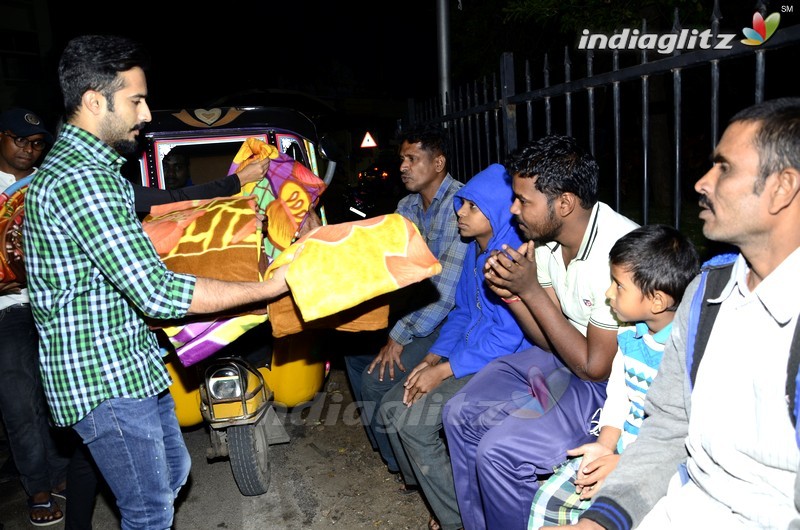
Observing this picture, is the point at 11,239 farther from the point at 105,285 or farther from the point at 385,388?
the point at 385,388

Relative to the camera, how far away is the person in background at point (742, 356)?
5.16 feet

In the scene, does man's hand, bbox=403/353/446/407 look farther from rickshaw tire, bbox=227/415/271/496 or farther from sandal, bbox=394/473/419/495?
rickshaw tire, bbox=227/415/271/496

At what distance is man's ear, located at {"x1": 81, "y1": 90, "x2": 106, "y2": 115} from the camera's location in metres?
2.15

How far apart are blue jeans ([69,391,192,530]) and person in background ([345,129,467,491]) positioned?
1537 mm

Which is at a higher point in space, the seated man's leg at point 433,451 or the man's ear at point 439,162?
the man's ear at point 439,162

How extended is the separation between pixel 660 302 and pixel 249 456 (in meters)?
2.53

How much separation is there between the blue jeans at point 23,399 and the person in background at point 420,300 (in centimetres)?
196

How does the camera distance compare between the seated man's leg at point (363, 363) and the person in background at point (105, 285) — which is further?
the seated man's leg at point (363, 363)

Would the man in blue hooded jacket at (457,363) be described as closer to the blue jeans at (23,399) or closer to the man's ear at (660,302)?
the man's ear at (660,302)

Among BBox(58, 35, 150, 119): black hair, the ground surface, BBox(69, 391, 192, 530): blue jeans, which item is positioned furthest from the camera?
the ground surface

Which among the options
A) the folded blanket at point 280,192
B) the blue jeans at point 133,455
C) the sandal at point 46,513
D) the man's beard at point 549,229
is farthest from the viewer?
the sandal at point 46,513

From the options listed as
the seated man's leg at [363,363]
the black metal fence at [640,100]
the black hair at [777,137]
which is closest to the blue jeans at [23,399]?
the seated man's leg at [363,363]

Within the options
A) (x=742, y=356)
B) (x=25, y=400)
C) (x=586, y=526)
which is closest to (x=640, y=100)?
(x=742, y=356)

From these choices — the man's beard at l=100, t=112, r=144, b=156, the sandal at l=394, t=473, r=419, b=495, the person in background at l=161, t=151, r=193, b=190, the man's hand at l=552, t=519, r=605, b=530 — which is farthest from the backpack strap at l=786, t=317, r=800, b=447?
the person in background at l=161, t=151, r=193, b=190
